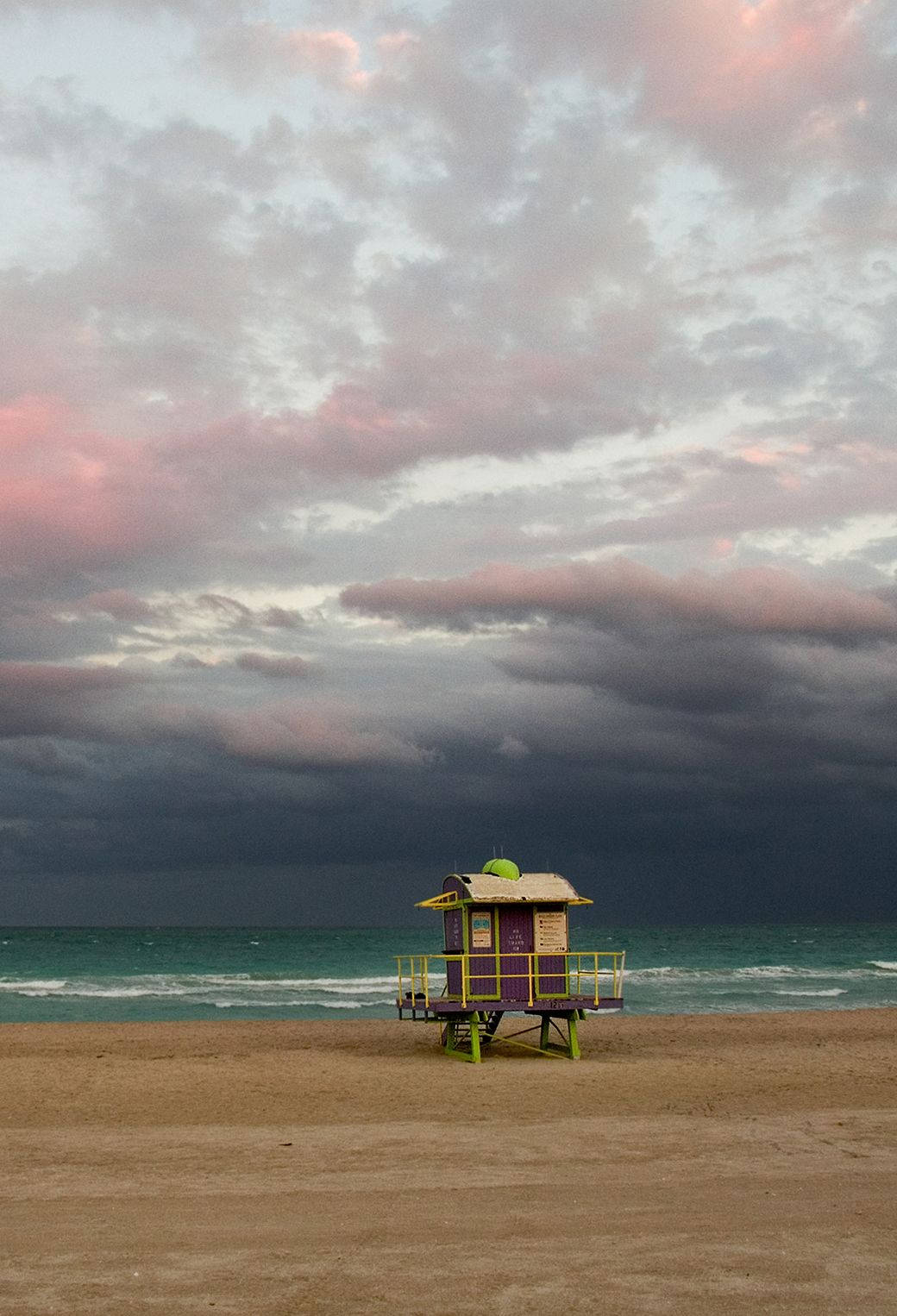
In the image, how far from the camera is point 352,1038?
33156mm

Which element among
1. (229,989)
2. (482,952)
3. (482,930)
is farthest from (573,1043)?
(229,989)

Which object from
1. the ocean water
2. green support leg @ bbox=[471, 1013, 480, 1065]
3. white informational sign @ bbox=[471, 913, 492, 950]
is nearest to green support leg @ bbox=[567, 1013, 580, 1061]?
green support leg @ bbox=[471, 1013, 480, 1065]

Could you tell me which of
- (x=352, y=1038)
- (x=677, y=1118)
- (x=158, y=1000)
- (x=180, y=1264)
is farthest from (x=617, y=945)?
(x=180, y=1264)

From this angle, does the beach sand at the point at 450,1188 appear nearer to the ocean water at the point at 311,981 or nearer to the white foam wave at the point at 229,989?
the ocean water at the point at 311,981

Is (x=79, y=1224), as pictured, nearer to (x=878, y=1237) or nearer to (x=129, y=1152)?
(x=129, y=1152)

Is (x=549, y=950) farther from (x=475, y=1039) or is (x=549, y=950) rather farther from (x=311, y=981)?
(x=311, y=981)

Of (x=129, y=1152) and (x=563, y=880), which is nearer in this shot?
(x=129, y=1152)

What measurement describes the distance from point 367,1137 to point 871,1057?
15574 millimetres

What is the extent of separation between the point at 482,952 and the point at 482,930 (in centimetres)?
46

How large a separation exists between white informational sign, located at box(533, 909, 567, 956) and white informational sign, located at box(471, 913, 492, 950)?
0.99 m

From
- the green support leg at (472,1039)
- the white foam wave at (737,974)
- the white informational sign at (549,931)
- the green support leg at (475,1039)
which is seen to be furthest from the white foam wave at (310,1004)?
the white informational sign at (549,931)

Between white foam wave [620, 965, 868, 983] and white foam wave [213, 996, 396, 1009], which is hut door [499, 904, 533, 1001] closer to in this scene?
white foam wave [213, 996, 396, 1009]

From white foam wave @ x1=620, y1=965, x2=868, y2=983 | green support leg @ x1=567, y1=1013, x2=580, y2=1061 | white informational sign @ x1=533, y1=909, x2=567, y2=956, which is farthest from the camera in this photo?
white foam wave @ x1=620, y1=965, x2=868, y2=983

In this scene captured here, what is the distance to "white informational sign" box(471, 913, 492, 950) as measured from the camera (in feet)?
86.7
